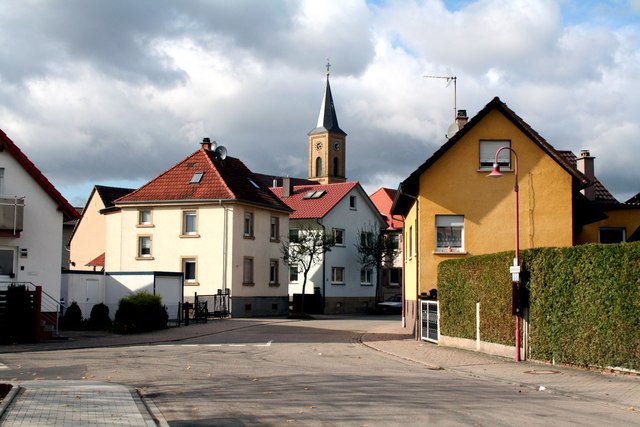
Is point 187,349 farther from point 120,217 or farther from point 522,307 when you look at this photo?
point 120,217

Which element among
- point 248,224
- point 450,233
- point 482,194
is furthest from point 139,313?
point 248,224

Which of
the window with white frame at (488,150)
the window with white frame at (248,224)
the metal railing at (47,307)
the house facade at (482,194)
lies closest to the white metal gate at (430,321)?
the house facade at (482,194)

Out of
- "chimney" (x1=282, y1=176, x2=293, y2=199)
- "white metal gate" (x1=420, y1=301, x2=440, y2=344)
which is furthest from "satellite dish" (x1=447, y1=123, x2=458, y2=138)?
"chimney" (x1=282, y1=176, x2=293, y2=199)

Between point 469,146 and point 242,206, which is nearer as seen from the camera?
point 469,146

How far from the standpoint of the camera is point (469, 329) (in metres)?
20.9

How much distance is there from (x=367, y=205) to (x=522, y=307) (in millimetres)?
40602

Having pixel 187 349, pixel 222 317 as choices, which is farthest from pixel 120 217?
pixel 187 349

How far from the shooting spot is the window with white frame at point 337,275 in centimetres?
5316

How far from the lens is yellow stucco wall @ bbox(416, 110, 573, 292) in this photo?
26.4 meters

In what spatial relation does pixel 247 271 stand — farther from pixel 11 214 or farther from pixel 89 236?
pixel 11 214

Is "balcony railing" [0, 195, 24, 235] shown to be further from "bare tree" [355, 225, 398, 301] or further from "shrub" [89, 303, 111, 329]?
"bare tree" [355, 225, 398, 301]

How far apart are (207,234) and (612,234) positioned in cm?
2155

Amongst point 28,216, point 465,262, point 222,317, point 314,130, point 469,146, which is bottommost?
point 222,317

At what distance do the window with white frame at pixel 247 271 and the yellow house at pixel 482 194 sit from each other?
17.3 meters
